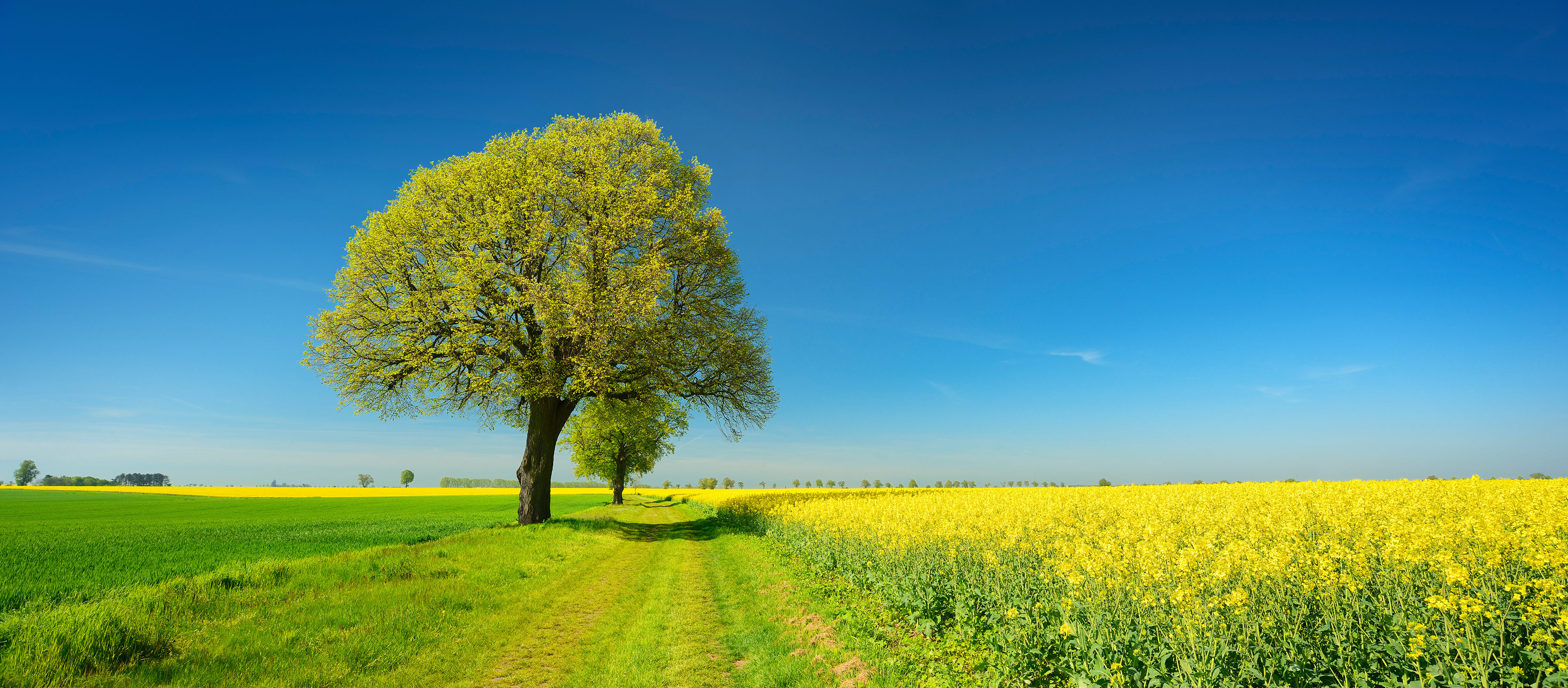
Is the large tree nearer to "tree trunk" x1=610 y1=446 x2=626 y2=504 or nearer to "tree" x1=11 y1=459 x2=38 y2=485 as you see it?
"tree trunk" x1=610 y1=446 x2=626 y2=504

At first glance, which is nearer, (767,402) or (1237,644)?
(1237,644)

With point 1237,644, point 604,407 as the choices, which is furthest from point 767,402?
point 1237,644

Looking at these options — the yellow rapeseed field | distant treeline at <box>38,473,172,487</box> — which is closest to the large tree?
the yellow rapeseed field

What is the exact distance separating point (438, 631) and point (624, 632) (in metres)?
2.80

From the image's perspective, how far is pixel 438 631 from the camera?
851cm

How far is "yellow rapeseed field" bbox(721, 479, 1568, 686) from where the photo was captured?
4492mm

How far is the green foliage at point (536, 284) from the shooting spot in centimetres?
1884

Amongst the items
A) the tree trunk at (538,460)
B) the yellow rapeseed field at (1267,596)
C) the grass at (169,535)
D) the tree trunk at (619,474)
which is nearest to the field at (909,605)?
the yellow rapeseed field at (1267,596)

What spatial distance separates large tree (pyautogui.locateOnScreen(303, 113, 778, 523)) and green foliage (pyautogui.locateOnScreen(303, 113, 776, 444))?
6 centimetres

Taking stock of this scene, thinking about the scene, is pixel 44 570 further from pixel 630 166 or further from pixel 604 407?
pixel 630 166

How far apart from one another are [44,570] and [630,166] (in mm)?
18153

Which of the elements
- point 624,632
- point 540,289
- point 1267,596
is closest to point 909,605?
point 1267,596

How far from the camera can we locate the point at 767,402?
23.1m

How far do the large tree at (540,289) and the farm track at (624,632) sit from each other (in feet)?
23.3
